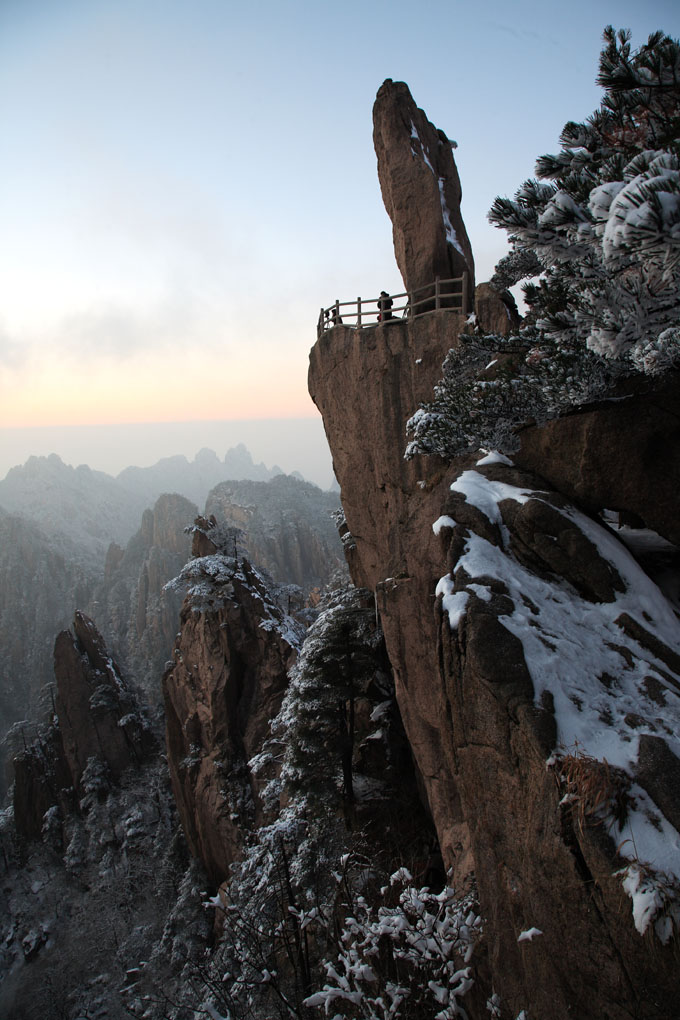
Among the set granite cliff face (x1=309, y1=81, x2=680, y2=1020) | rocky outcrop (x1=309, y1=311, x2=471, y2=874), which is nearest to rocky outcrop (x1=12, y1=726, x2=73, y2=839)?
rocky outcrop (x1=309, y1=311, x2=471, y2=874)

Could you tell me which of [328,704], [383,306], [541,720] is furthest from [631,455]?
[328,704]

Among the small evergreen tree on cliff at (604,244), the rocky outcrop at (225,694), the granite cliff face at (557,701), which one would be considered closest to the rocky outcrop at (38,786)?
the rocky outcrop at (225,694)

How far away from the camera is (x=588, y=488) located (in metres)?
8.35

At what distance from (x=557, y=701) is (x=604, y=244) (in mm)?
4367

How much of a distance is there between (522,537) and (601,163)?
15.7 feet

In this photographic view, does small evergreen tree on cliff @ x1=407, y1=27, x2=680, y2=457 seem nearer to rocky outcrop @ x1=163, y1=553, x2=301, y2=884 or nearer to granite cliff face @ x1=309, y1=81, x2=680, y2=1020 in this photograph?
granite cliff face @ x1=309, y1=81, x2=680, y2=1020

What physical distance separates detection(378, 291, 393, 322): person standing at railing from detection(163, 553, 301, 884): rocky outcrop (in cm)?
1473

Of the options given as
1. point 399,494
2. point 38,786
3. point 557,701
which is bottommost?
point 38,786

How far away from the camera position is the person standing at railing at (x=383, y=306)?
1527 cm

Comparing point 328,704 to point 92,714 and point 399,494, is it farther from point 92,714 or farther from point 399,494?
point 92,714

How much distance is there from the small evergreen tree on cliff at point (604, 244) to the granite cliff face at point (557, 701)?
59.9 inches

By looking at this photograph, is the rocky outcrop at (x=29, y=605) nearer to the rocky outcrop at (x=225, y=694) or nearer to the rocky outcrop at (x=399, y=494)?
the rocky outcrop at (x=225, y=694)

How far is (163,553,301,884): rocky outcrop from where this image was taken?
71.2 feet

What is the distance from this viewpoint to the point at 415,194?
15.9 metres
